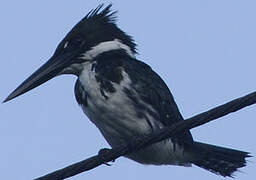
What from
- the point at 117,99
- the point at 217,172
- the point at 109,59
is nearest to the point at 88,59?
the point at 109,59

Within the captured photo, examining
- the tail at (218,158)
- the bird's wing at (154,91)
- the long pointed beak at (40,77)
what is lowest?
the tail at (218,158)

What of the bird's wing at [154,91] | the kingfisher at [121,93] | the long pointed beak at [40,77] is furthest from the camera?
the long pointed beak at [40,77]

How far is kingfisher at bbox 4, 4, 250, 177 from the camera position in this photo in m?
5.38

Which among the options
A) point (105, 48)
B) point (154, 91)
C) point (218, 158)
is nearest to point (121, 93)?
point (154, 91)

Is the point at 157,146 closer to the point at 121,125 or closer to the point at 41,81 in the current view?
the point at 121,125

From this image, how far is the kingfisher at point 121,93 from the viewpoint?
5.38 metres

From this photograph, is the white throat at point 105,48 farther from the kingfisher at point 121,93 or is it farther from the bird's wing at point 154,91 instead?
the bird's wing at point 154,91

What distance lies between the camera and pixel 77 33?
6.08 meters

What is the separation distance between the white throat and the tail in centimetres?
→ 87

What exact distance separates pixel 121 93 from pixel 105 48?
0.63 meters

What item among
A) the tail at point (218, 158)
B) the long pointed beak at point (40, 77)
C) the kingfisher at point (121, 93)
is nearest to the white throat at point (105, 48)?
the kingfisher at point (121, 93)

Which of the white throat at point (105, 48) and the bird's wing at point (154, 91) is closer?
the bird's wing at point (154, 91)

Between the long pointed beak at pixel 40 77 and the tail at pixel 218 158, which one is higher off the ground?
the long pointed beak at pixel 40 77

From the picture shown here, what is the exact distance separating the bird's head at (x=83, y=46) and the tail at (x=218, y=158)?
882mm
